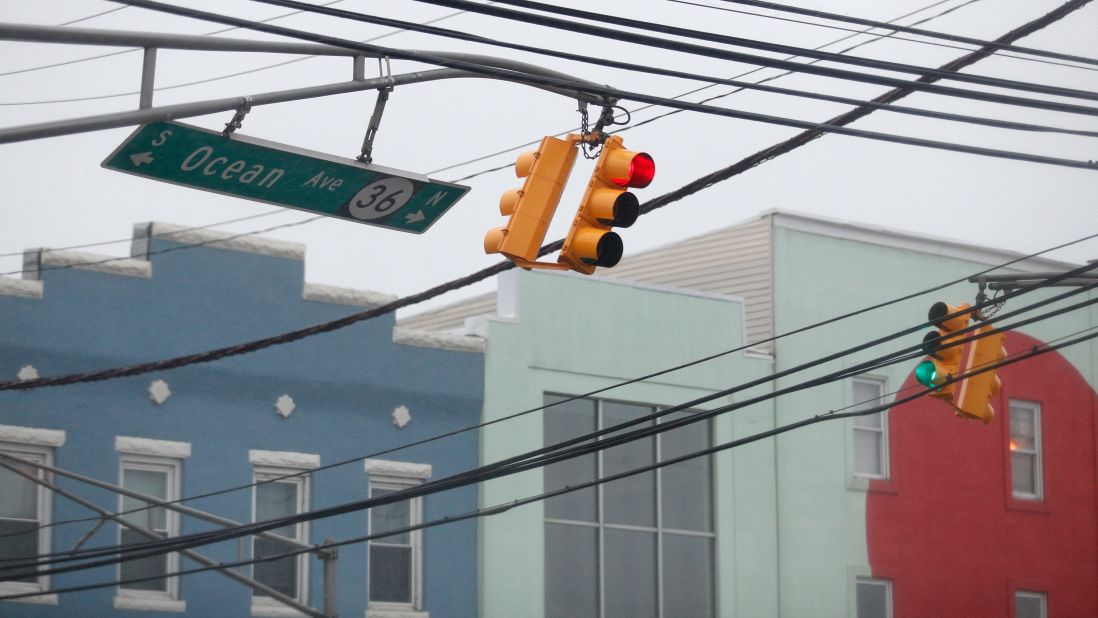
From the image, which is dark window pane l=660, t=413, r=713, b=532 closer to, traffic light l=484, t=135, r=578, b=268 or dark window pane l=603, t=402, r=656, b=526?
dark window pane l=603, t=402, r=656, b=526

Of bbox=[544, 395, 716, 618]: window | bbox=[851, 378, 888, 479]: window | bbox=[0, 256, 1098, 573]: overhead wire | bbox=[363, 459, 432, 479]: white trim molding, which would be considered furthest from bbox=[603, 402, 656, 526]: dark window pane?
bbox=[0, 256, 1098, 573]: overhead wire

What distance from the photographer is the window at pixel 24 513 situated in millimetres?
20109

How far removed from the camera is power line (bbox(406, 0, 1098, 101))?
31.4ft

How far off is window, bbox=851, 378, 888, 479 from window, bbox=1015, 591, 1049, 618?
11.4 ft

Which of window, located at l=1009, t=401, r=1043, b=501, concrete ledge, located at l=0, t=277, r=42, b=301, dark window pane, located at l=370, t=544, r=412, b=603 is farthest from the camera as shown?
window, located at l=1009, t=401, r=1043, b=501

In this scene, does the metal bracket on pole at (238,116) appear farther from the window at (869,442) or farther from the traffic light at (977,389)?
the window at (869,442)

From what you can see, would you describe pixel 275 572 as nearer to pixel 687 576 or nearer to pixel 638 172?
pixel 687 576

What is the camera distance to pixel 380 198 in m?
10.2

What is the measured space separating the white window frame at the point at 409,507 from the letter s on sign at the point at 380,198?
42.1ft

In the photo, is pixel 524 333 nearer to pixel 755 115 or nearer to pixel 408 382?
pixel 408 382

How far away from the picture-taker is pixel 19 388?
64.6 feet

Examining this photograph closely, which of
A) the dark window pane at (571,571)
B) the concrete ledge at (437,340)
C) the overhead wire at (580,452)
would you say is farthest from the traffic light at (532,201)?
the dark window pane at (571,571)

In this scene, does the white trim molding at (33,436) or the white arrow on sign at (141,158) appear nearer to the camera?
the white arrow on sign at (141,158)

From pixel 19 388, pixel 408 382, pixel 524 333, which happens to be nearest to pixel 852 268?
pixel 524 333
